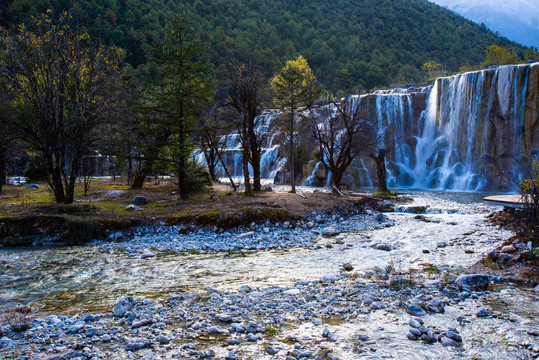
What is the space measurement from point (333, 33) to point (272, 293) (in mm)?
114878

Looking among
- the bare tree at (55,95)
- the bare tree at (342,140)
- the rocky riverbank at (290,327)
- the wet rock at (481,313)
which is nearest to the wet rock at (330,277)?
the rocky riverbank at (290,327)

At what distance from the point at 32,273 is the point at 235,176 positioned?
35.6 m

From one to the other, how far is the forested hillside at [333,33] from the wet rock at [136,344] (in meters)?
74.1

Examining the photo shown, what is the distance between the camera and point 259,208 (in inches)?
541

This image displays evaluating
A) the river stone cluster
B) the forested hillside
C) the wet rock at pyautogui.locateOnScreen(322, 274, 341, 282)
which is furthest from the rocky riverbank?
the forested hillside

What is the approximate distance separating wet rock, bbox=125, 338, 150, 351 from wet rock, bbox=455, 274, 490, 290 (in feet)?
18.1

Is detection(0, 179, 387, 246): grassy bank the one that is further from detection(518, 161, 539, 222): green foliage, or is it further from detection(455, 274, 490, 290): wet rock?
detection(455, 274, 490, 290): wet rock

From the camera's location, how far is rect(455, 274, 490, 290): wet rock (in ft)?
20.0

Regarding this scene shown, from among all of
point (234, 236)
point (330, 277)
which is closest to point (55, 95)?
point (234, 236)

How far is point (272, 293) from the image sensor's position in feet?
20.3

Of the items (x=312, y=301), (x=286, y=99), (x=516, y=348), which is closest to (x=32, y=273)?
(x=312, y=301)

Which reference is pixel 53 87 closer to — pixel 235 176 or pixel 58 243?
pixel 58 243

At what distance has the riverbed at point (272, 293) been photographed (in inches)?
166

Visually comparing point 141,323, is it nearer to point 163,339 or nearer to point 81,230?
point 163,339
